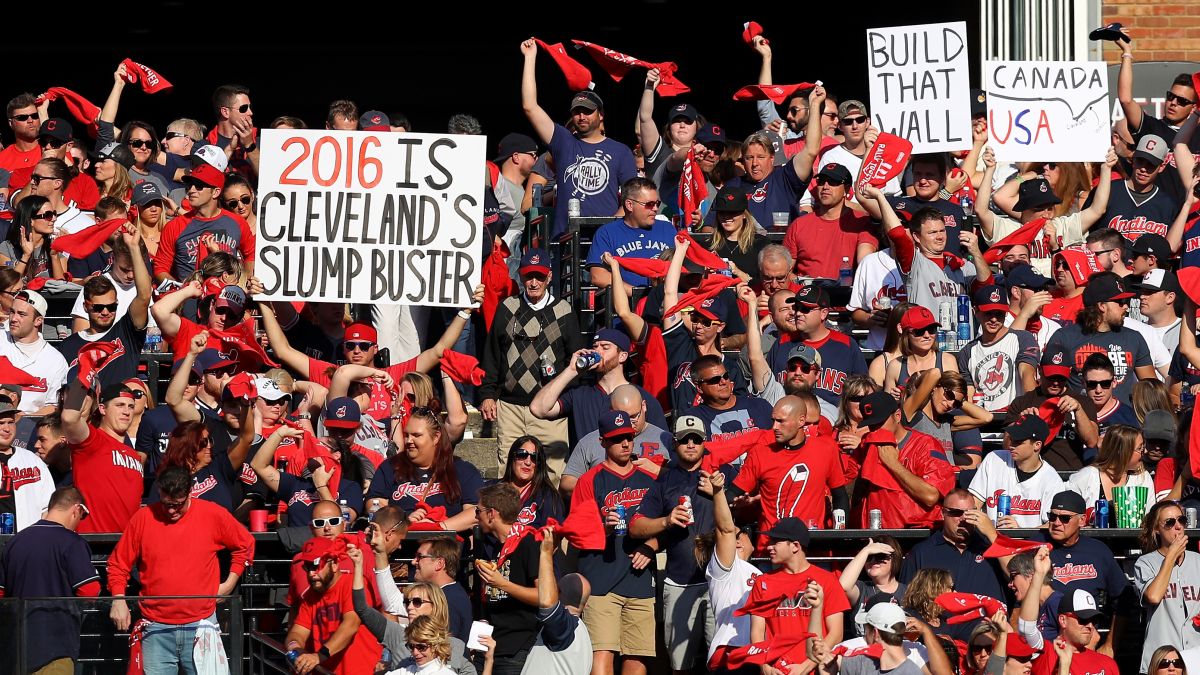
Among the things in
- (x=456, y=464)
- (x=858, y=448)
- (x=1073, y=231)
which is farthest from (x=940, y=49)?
(x=456, y=464)

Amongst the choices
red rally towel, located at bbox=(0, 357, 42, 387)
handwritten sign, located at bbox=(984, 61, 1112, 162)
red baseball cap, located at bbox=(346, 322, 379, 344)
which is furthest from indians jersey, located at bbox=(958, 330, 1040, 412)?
red rally towel, located at bbox=(0, 357, 42, 387)

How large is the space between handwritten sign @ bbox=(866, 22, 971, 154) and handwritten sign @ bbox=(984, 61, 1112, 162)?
0.49 metres

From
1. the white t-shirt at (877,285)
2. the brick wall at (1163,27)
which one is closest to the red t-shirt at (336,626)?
the white t-shirt at (877,285)

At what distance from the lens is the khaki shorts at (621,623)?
39.5 ft

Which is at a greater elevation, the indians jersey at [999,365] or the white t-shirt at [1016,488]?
the indians jersey at [999,365]

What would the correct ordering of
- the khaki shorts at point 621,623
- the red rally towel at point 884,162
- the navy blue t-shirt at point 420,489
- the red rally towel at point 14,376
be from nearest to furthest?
the khaki shorts at point 621,623, the navy blue t-shirt at point 420,489, the red rally towel at point 14,376, the red rally towel at point 884,162

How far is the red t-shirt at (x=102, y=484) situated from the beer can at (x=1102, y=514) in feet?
17.7

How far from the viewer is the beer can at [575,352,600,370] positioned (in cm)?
1346

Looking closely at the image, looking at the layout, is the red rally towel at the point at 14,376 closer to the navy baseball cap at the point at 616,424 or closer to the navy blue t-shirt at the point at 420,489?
the navy blue t-shirt at the point at 420,489

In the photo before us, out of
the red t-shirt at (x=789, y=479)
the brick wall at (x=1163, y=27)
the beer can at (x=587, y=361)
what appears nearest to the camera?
the red t-shirt at (x=789, y=479)

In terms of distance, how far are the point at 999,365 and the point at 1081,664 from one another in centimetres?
299

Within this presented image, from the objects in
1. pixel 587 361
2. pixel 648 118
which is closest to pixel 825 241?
pixel 648 118

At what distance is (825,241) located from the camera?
606 inches

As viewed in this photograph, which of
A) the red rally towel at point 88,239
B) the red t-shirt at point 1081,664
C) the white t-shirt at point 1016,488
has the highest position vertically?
the red rally towel at point 88,239
